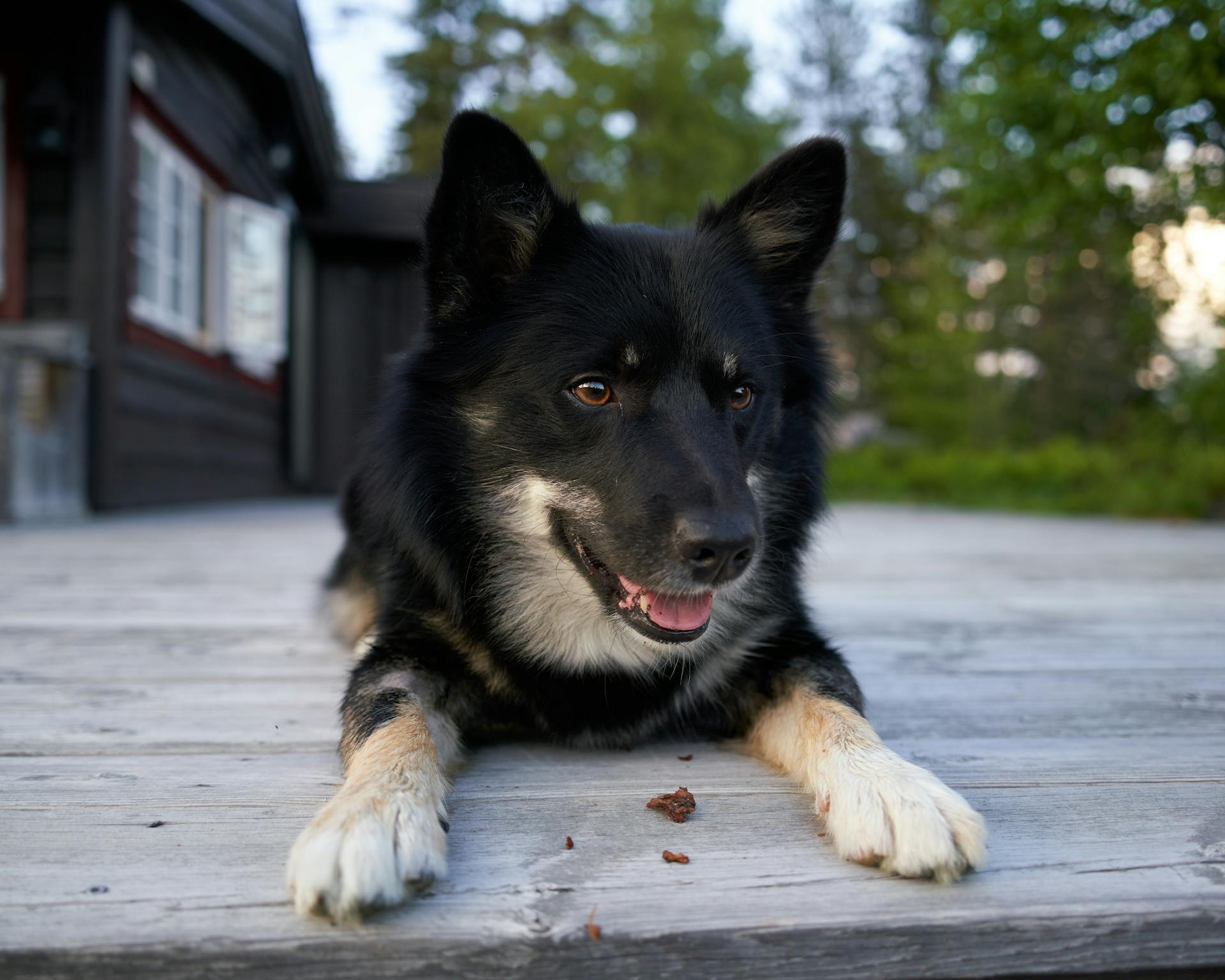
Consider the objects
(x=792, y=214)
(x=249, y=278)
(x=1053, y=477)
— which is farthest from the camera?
(x=1053, y=477)

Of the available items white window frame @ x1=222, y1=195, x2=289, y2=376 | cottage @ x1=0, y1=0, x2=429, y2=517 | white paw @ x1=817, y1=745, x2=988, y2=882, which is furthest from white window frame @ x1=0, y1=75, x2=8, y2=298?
white paw @ x1=817, y1=745, x2=988, y2=882

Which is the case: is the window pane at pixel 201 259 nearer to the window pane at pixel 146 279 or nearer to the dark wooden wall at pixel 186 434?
the dark wooden wall at pixel 186 434

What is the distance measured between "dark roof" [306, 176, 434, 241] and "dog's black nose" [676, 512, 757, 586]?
35.9 feet

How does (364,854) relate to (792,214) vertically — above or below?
below

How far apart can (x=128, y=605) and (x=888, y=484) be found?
45.5 ft

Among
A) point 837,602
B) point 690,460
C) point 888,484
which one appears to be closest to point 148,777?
point 690,460

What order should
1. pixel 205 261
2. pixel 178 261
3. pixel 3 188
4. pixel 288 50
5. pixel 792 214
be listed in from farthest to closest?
1. pixel 205 261
2. pixel 288 50
3. pixel 178 261
4. pixel 3 188
5. pixel 792 214

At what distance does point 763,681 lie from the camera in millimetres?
2049

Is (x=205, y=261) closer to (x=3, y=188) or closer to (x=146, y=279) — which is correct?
(x=146, y=279)

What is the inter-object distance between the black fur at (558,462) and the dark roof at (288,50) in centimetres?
684

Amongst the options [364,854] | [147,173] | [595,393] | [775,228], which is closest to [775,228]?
[775,228]

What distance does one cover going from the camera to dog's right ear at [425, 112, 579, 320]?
1.97m

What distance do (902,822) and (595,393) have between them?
105 centimetres

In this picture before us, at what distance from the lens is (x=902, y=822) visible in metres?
1.32
